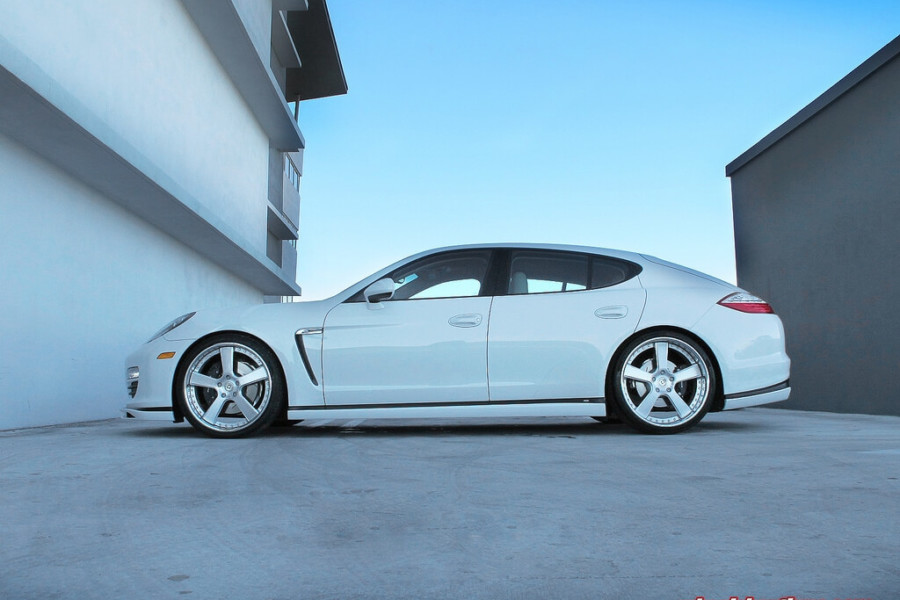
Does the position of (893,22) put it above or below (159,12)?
below

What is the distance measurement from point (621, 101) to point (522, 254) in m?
11.3

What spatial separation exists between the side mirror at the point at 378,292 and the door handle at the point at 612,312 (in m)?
1.50

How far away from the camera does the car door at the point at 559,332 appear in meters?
5.41

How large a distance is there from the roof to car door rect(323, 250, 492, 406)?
6.61 metres

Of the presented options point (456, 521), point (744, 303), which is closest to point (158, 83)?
point (744, 303)

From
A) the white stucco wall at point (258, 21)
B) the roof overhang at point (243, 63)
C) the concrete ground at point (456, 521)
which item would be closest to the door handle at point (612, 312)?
the concrete ground at point (456, 521)

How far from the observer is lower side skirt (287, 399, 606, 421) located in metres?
5.38

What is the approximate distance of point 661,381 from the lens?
541 cm

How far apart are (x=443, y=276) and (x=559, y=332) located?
0.97 m

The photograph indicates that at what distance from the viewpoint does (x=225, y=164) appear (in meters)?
16.0

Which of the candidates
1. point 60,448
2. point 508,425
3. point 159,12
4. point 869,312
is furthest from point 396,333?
point 159,12

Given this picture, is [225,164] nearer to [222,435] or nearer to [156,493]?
[222,435]

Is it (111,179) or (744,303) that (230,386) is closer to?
(744,303)

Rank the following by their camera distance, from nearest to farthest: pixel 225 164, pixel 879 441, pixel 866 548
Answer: pixel 866 548 < pixel 879 441 < pixel 225 164
